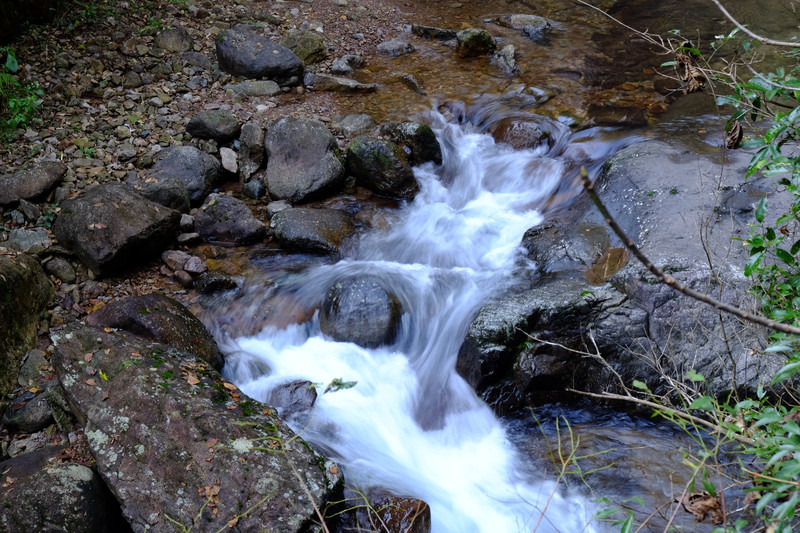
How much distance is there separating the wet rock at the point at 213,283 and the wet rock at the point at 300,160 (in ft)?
4.79

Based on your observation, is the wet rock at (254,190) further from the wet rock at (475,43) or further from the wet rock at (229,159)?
the wet rock at (475,43)

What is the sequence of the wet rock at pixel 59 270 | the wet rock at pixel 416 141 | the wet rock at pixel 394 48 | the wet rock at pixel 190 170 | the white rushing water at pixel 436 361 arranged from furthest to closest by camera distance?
the wet rock at pixel 394 48
the wet rock at pixel 416 141
the wet rock at pixel 190 170
the wet rock at pixel 59 270
the white rushing water at pixel 436 361

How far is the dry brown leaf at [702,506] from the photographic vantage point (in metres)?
2.03

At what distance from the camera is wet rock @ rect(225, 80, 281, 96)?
788 centimetres

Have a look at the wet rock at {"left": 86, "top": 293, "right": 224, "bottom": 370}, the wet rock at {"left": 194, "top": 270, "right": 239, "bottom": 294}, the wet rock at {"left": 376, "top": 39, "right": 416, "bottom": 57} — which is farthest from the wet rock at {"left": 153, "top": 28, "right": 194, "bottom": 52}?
the wet rock at {"left": 86, "top": 293, "right": 224, "bottom": 370}

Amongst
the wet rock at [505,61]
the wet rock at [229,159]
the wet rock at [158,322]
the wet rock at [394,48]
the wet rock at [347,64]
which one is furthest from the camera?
the wet rock at [394,48]

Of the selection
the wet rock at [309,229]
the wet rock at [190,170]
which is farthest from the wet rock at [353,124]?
the wet rock at [190,170]

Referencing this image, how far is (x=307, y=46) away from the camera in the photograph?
29.1 feet

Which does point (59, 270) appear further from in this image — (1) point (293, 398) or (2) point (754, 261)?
(2) point (754, 261)

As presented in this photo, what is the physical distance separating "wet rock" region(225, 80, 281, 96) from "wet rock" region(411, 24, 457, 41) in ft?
12.0

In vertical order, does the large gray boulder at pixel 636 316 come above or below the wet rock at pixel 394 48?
below

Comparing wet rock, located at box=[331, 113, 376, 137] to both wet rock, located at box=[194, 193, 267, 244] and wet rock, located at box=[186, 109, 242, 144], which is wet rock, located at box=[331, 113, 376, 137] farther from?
wet rock, located at box=[194, 193, 267, 244]

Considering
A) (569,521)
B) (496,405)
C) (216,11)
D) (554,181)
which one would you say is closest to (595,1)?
(554,181)

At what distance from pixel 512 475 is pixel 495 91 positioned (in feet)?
21.0
